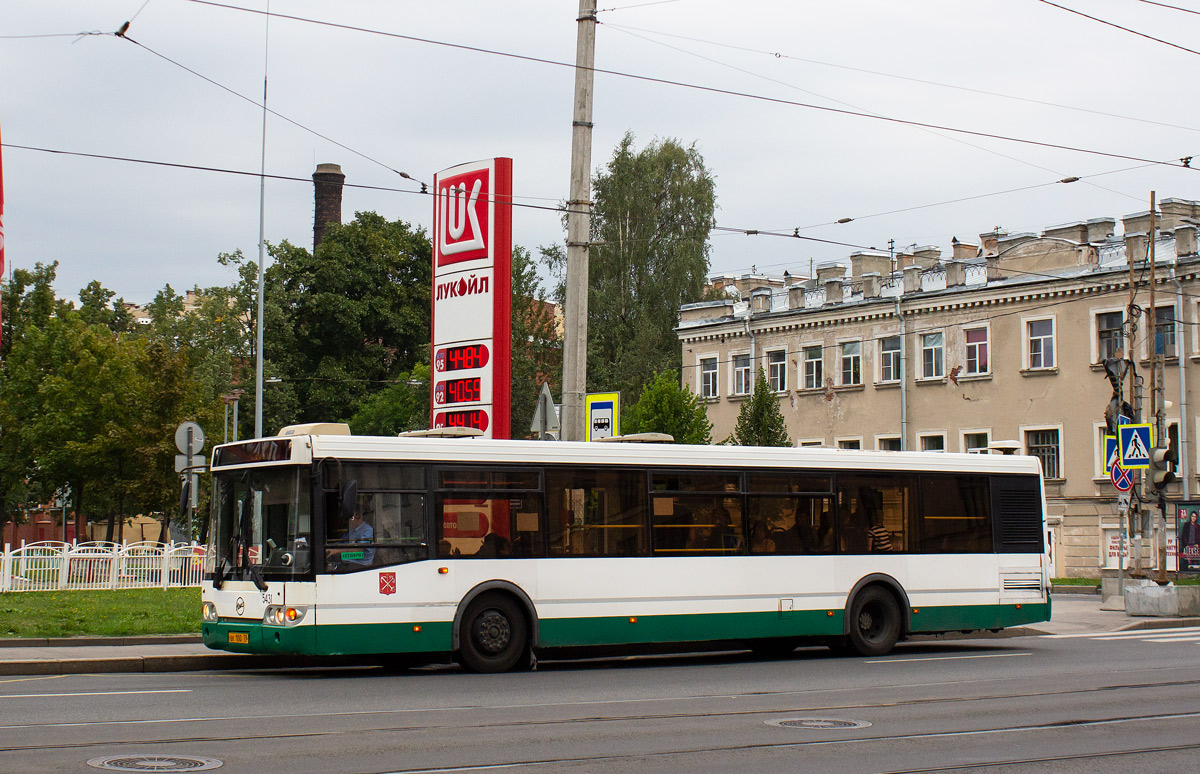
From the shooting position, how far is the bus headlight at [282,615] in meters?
14.3

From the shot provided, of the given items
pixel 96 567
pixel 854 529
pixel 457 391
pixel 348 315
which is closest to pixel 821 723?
pixel 854 529

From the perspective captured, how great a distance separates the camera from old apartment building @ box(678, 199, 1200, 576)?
42.7m

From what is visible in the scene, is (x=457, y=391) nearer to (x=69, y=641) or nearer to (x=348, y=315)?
(x=69, y=641)

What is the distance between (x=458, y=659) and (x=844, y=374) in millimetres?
37573

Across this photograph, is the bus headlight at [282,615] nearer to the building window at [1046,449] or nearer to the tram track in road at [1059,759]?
the tram track in road at [1059,759]

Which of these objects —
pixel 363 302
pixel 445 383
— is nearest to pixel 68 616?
pixel 445 383

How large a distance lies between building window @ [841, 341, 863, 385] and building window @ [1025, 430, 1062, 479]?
6980mm

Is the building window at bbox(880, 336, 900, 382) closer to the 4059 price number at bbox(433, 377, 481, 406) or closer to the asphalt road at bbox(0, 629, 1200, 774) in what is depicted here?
the 4059 price number at bbox(433, 377, 481, 406)

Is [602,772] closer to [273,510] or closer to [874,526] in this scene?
[273,510]

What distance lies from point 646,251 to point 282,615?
163ft

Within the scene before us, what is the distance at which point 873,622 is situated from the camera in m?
18.3

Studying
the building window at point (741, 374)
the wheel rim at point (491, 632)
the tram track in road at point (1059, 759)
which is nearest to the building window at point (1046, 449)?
the building window at point (741, 374)

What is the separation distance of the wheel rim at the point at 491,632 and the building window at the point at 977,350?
34.5 metres

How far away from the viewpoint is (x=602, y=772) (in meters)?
8.51
